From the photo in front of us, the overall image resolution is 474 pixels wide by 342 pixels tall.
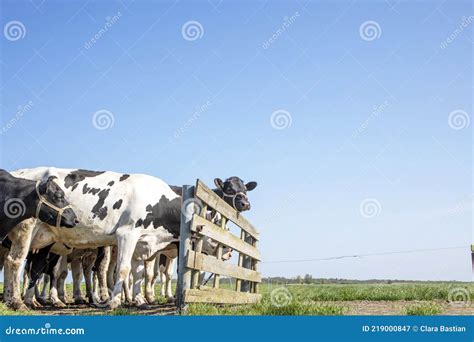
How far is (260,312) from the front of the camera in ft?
28.5

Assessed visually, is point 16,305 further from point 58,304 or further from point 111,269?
point 111,269

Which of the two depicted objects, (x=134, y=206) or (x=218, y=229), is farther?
(x=134, y=206)

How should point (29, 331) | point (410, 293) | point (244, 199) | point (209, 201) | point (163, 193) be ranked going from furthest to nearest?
point (410, 293) < point (244, 199) < point (163, 193) < point (209, 201) < point (29, 331)

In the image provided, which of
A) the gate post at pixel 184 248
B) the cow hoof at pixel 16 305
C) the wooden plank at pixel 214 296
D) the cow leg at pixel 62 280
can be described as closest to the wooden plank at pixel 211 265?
the gate post at pixel 184 248

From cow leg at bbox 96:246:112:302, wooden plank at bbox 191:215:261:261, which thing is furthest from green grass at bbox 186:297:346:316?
cow leg at bbox 96:246:112:302

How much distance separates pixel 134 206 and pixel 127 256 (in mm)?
1022

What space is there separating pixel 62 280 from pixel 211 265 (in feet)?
14.8

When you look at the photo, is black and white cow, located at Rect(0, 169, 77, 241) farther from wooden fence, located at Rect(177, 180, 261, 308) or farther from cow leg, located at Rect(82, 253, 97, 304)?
cow leg, located at Rect(82, 253, 97, 304)

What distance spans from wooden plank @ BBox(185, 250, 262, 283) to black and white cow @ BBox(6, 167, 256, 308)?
1389mm

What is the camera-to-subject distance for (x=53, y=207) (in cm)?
1012

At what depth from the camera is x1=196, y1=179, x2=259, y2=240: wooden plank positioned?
906cm

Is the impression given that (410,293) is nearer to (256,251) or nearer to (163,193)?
(256,251)

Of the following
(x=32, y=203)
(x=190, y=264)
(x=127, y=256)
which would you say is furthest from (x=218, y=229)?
(x=32, y=203)

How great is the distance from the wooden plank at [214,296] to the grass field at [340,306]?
0.16m
